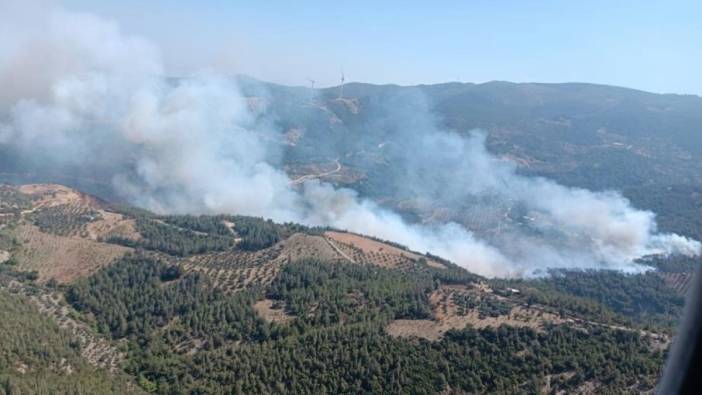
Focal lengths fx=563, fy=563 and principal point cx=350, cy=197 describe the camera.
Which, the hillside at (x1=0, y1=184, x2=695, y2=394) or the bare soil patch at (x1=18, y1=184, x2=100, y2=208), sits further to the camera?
the bare soil patch at (x1=18, y1=184, x2=100, y2=208)

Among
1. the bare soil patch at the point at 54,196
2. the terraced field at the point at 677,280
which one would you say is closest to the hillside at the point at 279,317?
the bare soil patch at the point at 54,196

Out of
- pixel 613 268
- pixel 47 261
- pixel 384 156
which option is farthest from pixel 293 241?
pixel 384 156

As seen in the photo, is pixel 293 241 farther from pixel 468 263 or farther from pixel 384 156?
pixel 384 156

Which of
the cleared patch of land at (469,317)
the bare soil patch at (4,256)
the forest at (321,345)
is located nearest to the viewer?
the forest at (321,345)

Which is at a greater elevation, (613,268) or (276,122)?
(276,122)

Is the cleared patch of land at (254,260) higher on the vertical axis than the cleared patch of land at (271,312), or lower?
higher

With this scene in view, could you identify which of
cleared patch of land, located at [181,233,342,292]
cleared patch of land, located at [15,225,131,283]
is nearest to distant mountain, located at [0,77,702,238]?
cleared patch of land, located at [15,225,131,283]

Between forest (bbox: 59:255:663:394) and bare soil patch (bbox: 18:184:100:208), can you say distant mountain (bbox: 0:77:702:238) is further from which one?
forest (bbox: 59:255:663:394)

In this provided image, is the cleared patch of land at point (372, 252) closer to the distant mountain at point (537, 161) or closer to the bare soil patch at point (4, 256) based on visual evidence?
the bare soil patch at point (4, 256)
